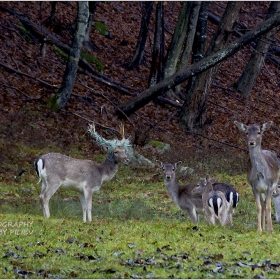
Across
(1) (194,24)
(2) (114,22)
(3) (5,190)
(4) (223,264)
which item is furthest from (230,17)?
(4) (223,264)

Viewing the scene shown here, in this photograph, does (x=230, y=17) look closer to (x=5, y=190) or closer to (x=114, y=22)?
(x=114, y=22)

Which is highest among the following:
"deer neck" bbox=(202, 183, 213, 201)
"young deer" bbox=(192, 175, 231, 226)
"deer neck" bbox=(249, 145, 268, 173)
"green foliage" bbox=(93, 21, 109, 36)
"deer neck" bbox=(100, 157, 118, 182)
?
"green foliage" bbox=(93, 21, 109, 36)

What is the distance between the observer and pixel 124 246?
9133 millimetres

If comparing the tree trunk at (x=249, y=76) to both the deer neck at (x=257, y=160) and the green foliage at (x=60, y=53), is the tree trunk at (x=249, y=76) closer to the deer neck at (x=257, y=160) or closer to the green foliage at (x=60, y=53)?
the green foliage at (x=60, y=53)

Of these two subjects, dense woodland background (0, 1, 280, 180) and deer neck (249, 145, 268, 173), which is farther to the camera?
dense woodland background (0, 1, 280, 180)

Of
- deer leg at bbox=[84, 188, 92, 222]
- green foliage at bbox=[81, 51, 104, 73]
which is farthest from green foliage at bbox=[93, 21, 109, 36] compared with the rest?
deer leg at bbox=[84, 188, 92, 222]

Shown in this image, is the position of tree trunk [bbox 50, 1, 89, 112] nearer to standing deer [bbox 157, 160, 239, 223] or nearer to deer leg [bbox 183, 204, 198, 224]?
standing deer [bbox 157, 160, 239, 223]

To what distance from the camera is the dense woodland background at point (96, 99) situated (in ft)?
58.9

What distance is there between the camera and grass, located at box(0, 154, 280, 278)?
7906 millimetres

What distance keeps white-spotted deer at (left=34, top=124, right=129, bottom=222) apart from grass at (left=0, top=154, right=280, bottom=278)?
14.2 inches

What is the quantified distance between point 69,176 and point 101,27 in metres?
15.3

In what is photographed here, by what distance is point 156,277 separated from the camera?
7637 millimetres

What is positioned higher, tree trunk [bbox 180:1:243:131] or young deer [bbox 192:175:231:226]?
tree trunk [bbox 180:1:243:131]

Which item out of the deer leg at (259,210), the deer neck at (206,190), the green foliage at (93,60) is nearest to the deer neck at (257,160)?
the deer leg at (259,210)
